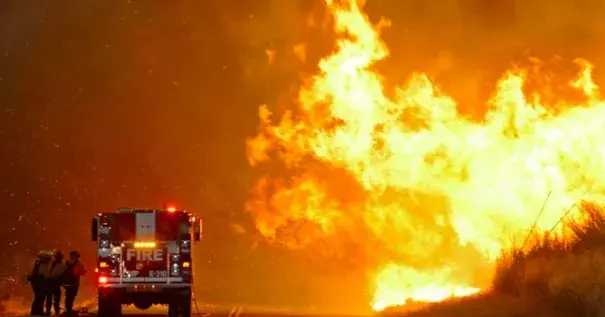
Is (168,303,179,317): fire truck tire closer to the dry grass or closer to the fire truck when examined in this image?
the fire truck

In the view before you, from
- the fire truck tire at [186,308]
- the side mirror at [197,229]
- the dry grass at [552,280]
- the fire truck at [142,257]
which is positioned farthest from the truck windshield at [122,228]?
the dry grass at [552,280]

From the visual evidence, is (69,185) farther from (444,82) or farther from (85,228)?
(444,82)

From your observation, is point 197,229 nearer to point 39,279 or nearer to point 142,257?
point 142,257

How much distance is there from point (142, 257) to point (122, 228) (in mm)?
896

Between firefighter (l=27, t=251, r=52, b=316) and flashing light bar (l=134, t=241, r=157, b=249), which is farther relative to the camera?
firefighter (l=27, t=251, r=52, b=316)

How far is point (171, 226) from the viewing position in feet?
Answer: 85.9

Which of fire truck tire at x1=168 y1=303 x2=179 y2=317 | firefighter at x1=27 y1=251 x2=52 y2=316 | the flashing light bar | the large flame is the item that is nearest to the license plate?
the flashing light bar

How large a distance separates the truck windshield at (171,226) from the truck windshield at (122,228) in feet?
2.07

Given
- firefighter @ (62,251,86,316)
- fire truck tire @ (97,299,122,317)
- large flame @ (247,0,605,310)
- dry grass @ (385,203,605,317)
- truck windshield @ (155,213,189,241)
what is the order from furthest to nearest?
large flame @ (247,0,605,310)
firefighter @ (62,251,86,316)
truck windshield @ (155,213,189,241)
fire truck tire @ (97,299,122,317)
dry grass @ (385,203,605,317)

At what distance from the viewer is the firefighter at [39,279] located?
2694cm

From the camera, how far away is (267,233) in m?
56.6

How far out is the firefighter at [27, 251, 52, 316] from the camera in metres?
26.9

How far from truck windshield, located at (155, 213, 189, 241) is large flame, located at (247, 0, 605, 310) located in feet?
25.1

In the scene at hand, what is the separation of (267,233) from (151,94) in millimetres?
12971
